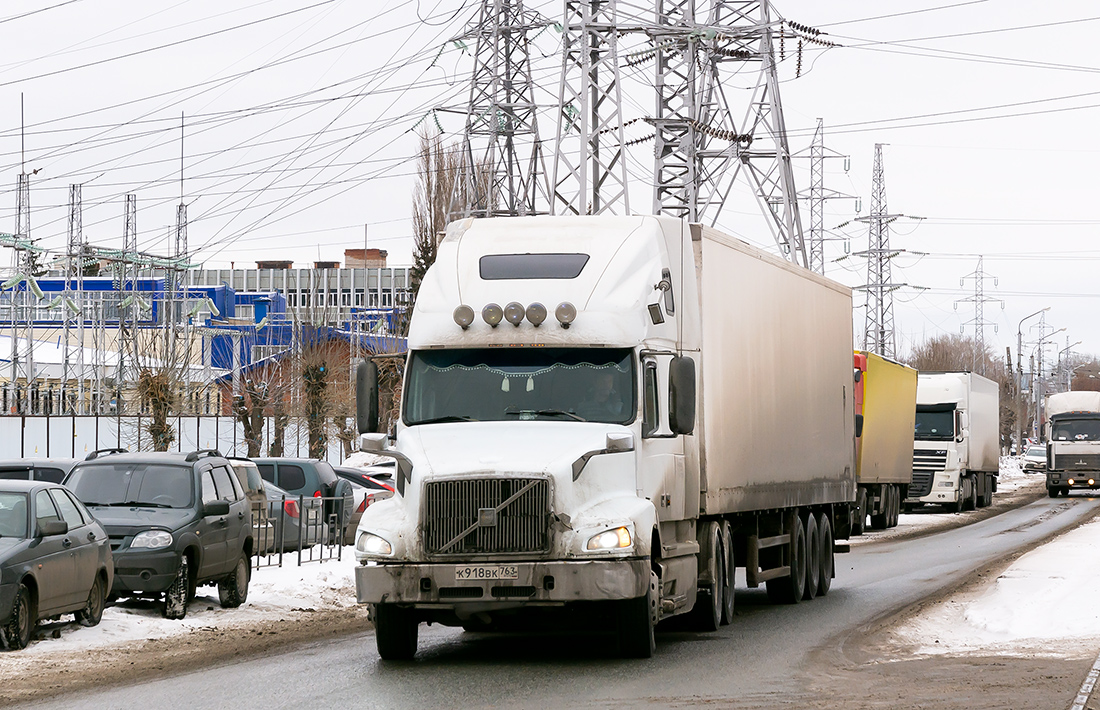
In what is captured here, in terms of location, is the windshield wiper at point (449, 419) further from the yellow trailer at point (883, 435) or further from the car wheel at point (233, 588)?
the yellow trailer at point (883, 435)

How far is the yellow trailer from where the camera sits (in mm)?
33125

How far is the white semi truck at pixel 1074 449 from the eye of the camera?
2331 inches

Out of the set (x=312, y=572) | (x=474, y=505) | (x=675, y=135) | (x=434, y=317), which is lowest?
(x=312, y=572)

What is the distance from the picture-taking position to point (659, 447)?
42.6 feet

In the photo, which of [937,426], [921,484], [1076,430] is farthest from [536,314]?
[1076,430]

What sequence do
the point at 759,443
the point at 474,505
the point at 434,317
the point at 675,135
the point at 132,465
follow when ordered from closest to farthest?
the point at 474,505 < the point at 434,317 < the point at 759,443 < the point at 132,465 < the point at 675,135

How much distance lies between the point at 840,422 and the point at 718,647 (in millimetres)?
7923

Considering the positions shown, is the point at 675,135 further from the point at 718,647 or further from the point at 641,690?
the point at 641,690

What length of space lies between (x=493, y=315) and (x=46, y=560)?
4.70 metres

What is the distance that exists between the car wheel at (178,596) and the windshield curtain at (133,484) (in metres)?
0.92

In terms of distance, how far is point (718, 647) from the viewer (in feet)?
→ 44.8

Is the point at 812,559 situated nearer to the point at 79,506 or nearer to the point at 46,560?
the point at 79,506

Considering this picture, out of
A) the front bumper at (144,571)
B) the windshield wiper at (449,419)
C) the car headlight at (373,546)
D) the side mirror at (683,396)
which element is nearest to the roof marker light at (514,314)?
the windshield wiper at (449,419)

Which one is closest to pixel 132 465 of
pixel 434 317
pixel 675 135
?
pixel 434 317
